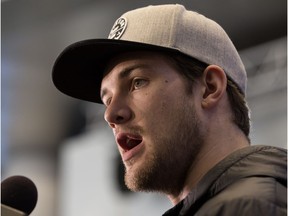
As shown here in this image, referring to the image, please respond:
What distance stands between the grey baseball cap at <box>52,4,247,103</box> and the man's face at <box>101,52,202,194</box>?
0.04 m

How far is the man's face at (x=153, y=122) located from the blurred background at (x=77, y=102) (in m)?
2.63

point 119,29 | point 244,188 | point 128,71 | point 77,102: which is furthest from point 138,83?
point 77,102

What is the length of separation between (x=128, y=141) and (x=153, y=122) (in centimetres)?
7

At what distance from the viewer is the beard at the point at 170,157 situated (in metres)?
1.30

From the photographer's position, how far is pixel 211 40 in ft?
4.67

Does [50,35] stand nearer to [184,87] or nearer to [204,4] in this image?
[204,4]

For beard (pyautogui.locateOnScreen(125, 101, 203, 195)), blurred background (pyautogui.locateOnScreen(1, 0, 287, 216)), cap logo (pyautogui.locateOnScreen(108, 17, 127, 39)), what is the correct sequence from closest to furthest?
1. beard (pyautogui.locateOnScreen(125, 101, 203, 195))
2. cap logo (pyautogui.locateOnScreen(108, 17, 127, 39))
3. blurred background (pyautogui.locateOnScreen(1, 0, 287, 216))

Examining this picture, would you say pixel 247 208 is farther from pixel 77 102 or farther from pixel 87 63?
pixel 77 102

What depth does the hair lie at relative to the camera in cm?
138

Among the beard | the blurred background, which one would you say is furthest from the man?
the blurred background

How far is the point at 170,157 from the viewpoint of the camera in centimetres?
130

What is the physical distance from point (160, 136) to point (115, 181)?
324 cm

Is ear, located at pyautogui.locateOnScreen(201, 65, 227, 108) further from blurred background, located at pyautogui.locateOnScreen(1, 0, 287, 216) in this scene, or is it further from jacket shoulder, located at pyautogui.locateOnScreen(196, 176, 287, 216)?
blurred background, located at pyautogui.locateOnScreen(1, 0, 287, 216)

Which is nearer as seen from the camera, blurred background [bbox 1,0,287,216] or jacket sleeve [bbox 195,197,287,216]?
jacket sleeve [bbox 195,197,287,216]
